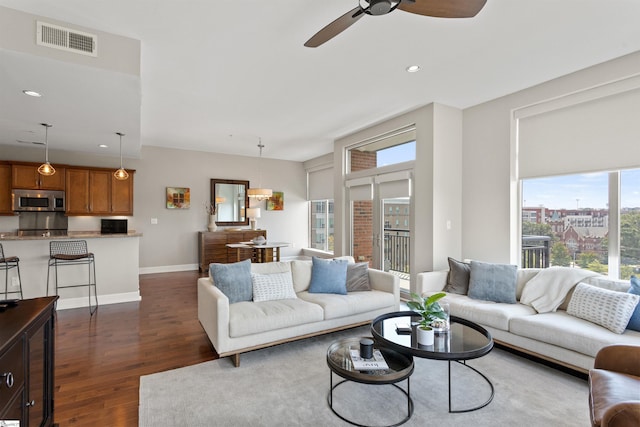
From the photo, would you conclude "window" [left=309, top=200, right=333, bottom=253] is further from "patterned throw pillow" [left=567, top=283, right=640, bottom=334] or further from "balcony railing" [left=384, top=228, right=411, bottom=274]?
"patterned throw pillow" [left=567, top=283, right=640, bottom=334]

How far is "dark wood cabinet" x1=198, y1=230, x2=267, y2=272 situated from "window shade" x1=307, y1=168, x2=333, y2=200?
7.60 feet

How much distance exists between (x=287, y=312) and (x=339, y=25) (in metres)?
2.42

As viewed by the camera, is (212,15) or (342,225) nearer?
(212,15)

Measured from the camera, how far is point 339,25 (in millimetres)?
2084

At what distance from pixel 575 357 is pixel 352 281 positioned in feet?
7.01

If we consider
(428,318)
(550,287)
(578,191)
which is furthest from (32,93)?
(578,191)

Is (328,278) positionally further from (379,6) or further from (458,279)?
(379,6)

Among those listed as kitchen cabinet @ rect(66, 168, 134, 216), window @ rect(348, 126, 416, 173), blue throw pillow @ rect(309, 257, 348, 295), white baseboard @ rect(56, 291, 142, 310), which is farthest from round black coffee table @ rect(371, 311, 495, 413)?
kitchen cabinet @ rect(66, 168, 134, 216)

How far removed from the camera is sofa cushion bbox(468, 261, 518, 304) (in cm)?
343

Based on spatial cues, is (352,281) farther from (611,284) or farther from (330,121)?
(330,121)

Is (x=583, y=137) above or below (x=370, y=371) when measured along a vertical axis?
above

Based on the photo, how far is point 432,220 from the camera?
14.7ft

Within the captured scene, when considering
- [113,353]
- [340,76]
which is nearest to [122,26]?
[340,76]

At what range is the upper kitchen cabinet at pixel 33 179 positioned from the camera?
5867 mm
